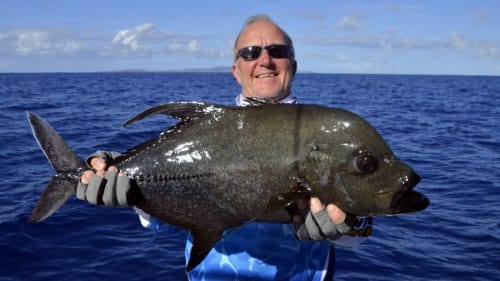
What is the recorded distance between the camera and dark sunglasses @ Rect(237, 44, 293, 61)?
5.09m

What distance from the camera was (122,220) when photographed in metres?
10.7

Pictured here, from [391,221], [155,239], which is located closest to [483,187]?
[391,221]

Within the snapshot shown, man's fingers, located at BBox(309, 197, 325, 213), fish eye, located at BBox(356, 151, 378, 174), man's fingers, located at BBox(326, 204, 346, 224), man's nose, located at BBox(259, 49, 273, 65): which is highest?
man's nose, located at BBox(259, 49, 273, 65)

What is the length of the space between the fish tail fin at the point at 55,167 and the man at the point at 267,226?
16cm

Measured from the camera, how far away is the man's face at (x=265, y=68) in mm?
5066

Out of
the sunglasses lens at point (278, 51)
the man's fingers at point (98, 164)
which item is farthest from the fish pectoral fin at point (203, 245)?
the sunglasses lens at point (278, 51)

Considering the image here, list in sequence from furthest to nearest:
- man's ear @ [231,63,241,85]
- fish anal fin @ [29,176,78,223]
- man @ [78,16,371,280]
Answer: man's ear @ [231,63,241,85] → fish anal fin @ [29,176,78,223] → man @ [78,16,371,280]

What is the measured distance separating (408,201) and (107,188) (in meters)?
2.39

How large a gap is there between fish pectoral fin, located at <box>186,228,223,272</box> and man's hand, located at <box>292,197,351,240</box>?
74 cm

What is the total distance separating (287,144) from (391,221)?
816 centimetres

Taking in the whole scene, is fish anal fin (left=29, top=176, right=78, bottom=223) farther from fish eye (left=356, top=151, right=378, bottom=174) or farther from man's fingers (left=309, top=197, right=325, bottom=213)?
fish eye (left=356, top=151, right=378, bottom=174)

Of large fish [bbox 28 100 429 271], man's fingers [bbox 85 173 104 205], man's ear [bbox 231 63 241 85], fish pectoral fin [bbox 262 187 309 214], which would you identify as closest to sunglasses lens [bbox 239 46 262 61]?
man's ear [bbox 231 63 241 85]

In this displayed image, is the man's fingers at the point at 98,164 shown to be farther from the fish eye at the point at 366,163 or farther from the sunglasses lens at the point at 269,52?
the fish eye at the point at 366,163

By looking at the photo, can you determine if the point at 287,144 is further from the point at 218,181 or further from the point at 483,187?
the point at 483,187
